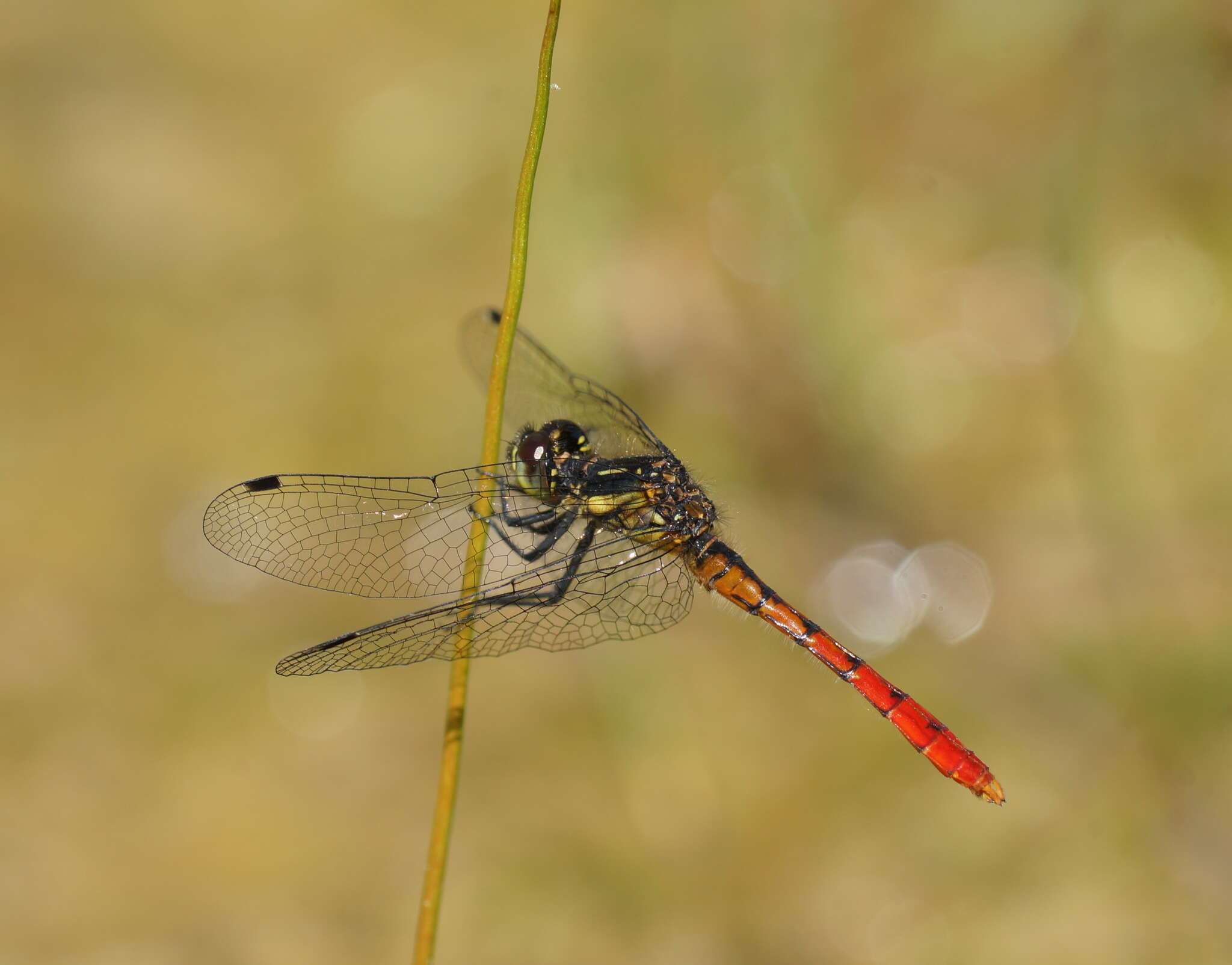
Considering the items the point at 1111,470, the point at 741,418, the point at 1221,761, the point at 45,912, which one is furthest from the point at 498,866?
the point at 1111,470

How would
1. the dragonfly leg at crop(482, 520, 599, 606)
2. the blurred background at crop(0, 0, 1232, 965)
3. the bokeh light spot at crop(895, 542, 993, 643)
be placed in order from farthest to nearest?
1. the bokeh light spot at crop(895, 542, 993, 643)
2. the blurred background at crop(0, 0, 1232, 965)
3. the dragonfly leg at crop(482, 520, 599, 606)

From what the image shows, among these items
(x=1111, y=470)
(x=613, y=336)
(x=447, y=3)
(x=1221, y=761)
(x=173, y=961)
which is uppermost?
(x=447, y=3)

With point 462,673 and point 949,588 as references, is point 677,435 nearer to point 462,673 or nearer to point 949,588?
point 949,588

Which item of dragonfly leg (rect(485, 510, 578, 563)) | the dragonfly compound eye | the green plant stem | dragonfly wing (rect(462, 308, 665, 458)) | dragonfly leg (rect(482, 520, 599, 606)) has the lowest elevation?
the green plant stem

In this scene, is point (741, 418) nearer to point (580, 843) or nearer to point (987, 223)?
point (987, 223)

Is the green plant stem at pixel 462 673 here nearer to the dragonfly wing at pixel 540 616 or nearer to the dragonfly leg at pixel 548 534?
the dragonfly wing at pixel 540 616

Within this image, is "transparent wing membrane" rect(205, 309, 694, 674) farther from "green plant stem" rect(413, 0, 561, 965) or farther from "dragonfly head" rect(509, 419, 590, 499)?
"green plant stem" rect(413, 0, 561, 965)

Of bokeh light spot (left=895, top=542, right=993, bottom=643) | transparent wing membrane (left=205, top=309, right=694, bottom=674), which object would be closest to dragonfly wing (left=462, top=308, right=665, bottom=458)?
transparent wing membrane (left=205, top=309, right=694, bottom=674)

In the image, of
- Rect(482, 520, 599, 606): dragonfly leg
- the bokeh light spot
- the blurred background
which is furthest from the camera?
the bokeh light spot
